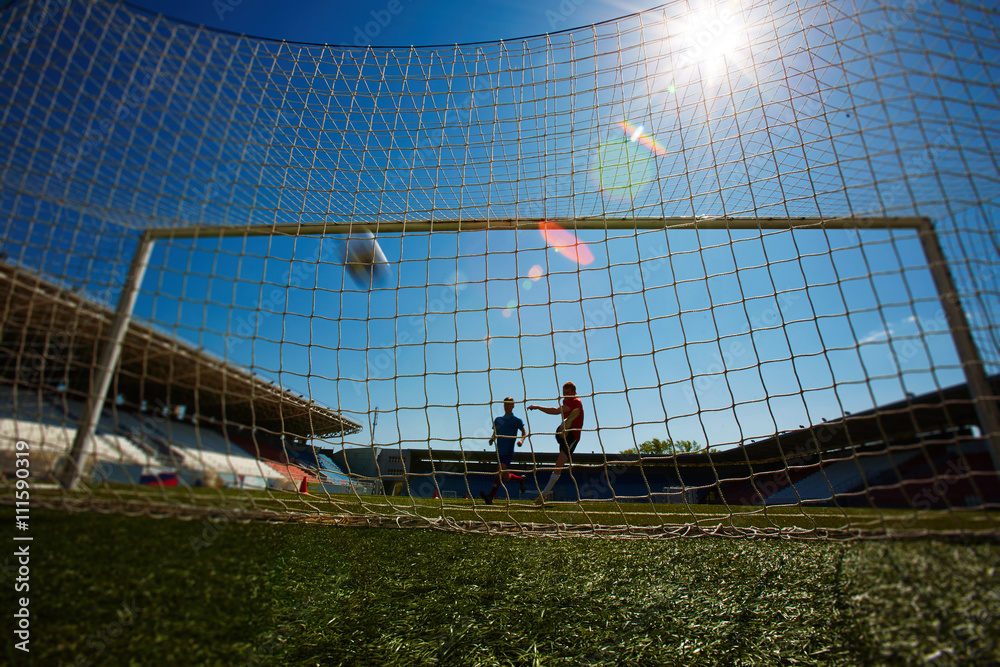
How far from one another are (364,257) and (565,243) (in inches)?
61.4

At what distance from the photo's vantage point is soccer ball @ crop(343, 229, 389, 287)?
2799 millimetres

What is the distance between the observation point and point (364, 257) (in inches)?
130

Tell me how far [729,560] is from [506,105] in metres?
2.95

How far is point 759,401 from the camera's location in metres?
2.03

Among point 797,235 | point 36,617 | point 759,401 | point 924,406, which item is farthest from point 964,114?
point 36,617

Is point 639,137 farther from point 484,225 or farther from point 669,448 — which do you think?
point 669,448

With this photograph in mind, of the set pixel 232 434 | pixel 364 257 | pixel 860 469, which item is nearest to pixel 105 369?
pixel 232 434

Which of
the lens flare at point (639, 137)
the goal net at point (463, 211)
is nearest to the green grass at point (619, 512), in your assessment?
the goal net at point (463, 211)

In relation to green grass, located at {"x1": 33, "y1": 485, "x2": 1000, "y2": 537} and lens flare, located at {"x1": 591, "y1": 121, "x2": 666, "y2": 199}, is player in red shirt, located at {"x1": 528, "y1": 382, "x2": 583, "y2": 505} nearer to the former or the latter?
green grass, located at {"x1": 33, "y1": 485, "x2": 1000, "y2": 537}

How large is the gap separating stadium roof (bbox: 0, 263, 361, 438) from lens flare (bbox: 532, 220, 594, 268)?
62.4 inches

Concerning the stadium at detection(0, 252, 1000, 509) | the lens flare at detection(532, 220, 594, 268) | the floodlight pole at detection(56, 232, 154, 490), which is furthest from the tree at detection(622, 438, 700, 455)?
the floodlight pole at detection(56, 232, 154, 490)

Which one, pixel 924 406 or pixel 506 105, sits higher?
Result: pixel 506 105

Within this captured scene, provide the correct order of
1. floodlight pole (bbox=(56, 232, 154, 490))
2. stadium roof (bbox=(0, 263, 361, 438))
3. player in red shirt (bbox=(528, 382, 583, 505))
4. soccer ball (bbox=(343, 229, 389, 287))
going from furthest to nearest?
1. player in red shirt (bbox=(528, 382, 583, 505))
2. soccer ball (bbox=(343, 229, 389, 287))
3. stadium roof (bbox=(0, 263, 361, 438))
4. floodlight pole (bbox=(56, 232, 154, 490))

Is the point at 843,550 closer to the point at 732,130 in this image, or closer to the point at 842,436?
the point at 842,436
